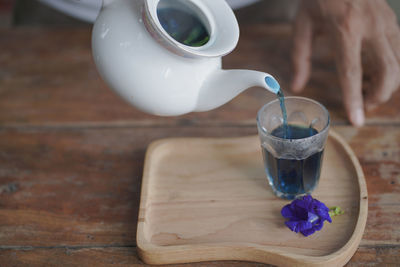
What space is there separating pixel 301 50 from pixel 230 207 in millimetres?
466

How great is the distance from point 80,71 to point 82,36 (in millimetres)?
173

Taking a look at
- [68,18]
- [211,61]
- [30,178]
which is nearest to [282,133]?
[211,61]

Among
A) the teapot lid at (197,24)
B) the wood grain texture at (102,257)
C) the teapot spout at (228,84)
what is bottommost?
the wood grain texture at (102,257)

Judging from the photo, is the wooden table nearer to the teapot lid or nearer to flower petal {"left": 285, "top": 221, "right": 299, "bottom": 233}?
flower petal {"left": 285, "top": 221, "right": 299, "bottom": 233}

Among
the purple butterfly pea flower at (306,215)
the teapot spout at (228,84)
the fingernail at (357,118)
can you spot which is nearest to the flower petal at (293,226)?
the purple butterfly pea flower at (306,215)

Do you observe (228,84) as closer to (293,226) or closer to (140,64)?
(140,64)

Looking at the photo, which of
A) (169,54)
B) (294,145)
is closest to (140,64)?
(169,54)

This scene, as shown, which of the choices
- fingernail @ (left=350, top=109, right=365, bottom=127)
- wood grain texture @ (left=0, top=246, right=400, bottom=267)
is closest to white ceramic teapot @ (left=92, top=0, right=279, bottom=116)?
wood grain texture @ (left=0, top=246, right=400, bottom=267)

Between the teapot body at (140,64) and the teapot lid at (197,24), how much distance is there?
18mm

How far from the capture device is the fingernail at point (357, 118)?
891 mm

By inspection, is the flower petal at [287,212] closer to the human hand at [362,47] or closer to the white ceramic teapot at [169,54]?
the white ceramic teapot at [169,54]

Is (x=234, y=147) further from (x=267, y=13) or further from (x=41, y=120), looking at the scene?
(x=267, y=13)

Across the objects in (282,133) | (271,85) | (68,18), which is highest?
(271,85)

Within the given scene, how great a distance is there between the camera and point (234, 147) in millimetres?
848
